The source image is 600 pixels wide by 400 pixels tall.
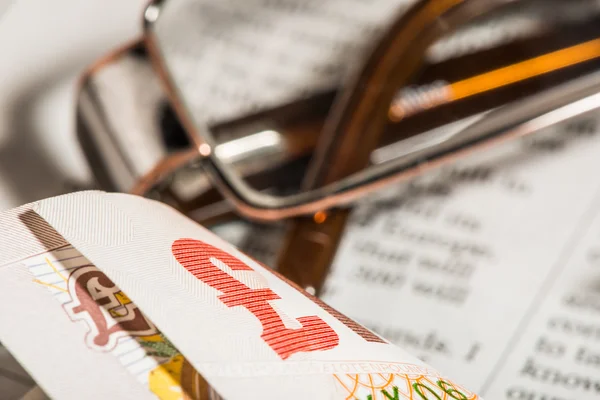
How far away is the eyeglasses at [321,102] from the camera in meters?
0.26

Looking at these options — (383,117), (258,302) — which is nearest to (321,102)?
(383,117)

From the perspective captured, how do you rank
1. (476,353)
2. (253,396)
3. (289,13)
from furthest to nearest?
(289,13) → (476,353) → (253,396)

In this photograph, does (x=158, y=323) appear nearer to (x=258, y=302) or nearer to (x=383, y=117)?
(x=258, y=302)

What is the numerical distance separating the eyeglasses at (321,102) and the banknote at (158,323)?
97 mm

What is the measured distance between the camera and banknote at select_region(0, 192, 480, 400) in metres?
0.13

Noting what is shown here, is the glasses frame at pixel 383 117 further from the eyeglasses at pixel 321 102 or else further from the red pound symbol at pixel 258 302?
the red pound symbol at pixel 258 302

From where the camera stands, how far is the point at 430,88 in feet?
1.01

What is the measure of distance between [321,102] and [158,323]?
0.68 feet

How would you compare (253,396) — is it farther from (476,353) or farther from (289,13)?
(289,13)

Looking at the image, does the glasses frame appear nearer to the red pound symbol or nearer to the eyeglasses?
the eyeglasses

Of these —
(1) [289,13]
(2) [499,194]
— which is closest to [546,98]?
(2) [499,194]

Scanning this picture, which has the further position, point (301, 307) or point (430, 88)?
point (430, 88)

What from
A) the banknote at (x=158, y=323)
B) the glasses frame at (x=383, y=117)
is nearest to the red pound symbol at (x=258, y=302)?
the banknote at (x=158, y=323)

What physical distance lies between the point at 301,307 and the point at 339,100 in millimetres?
169
